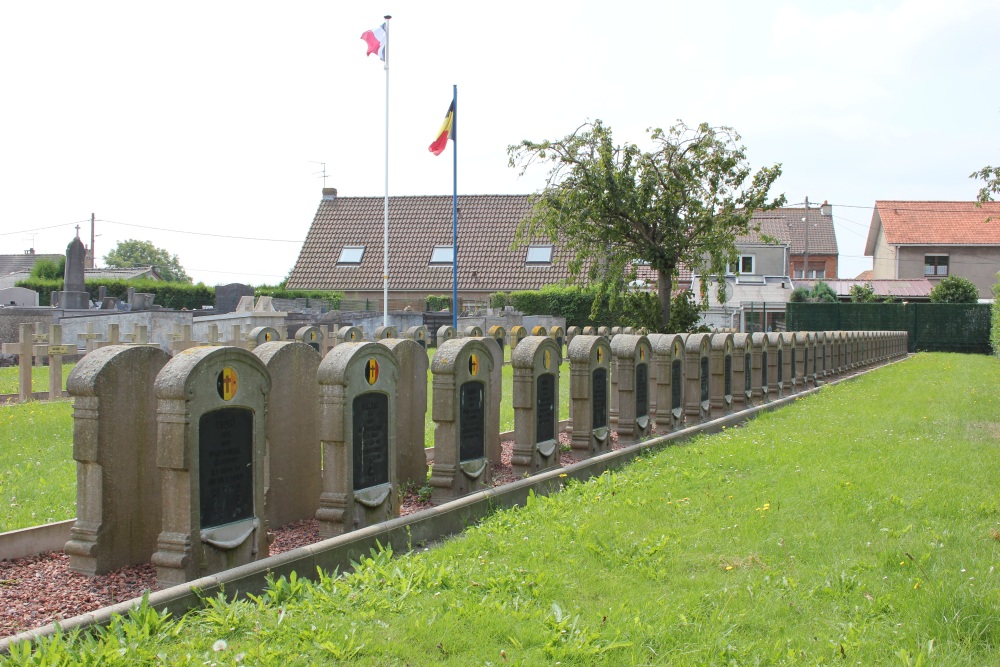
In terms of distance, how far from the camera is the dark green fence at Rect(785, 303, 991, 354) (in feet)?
133

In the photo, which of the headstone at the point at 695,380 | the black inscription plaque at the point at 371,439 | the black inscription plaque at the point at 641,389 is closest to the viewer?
the black inscription plaque at the point at 371,439

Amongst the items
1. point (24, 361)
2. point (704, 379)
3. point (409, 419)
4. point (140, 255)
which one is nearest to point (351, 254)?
point (24, 361)

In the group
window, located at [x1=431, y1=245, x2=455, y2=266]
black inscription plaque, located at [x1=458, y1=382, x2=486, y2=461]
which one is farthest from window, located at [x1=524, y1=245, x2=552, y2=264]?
black inscription plaque, located at [x1=458, y1=382, x2=486, y2=461]

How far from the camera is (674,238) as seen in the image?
17.5 meters

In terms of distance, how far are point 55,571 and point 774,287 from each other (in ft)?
148

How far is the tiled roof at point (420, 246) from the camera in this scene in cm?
4103

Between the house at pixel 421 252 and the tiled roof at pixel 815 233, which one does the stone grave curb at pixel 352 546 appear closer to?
the house at pixel 421 252

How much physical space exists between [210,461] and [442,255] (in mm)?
37323

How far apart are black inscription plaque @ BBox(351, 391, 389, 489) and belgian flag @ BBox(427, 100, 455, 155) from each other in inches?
774

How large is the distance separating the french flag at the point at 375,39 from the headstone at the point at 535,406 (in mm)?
17993

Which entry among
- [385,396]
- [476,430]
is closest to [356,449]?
[385,396]

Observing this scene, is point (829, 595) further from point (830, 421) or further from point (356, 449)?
point (830, 421)

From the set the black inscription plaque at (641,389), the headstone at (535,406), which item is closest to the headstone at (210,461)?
the headstone at (535,406)

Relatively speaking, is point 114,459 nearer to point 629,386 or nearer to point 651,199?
point 629,386
